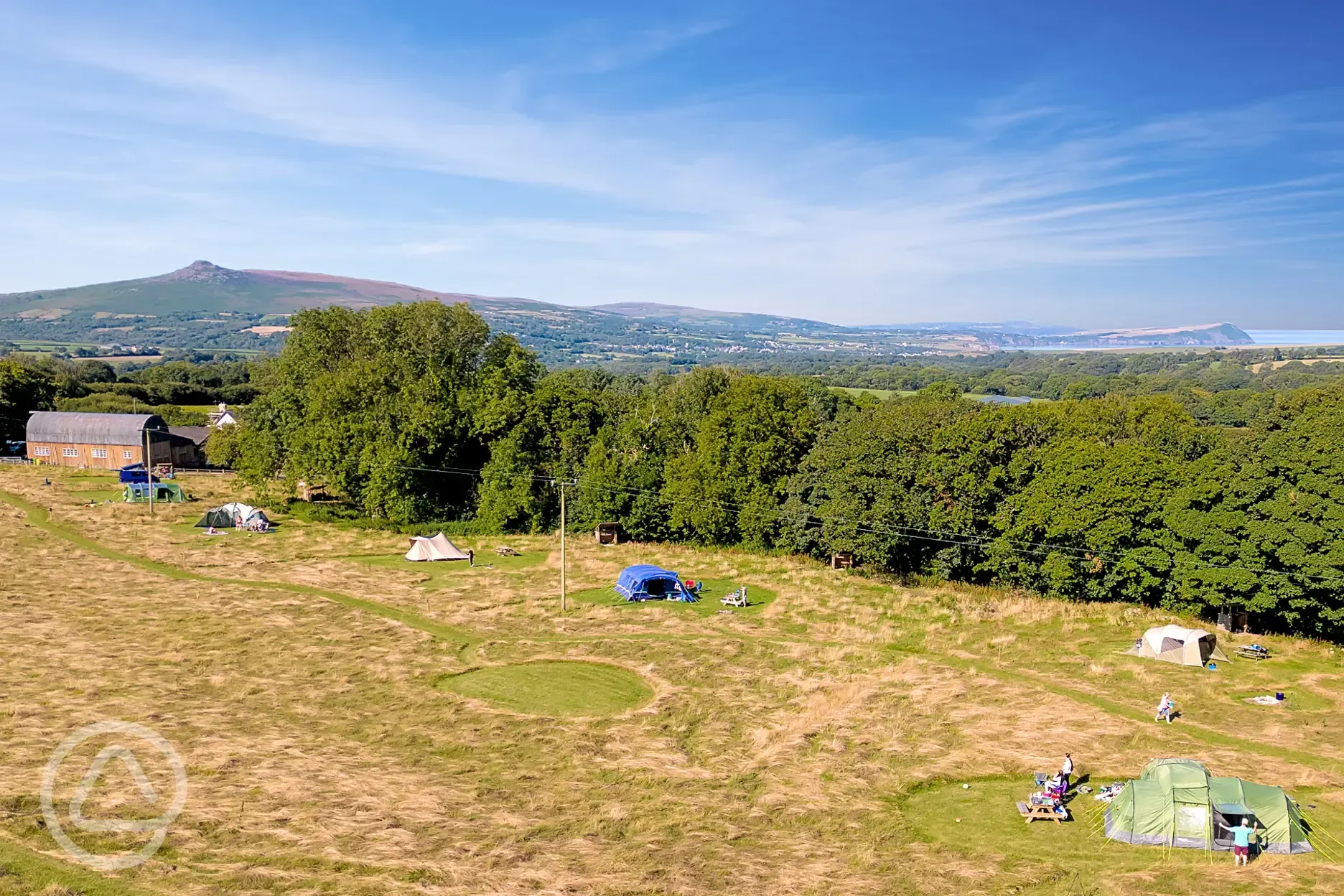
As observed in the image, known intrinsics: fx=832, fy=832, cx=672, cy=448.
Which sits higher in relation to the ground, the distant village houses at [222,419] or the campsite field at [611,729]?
the distant village houses at [222,419]

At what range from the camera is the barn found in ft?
255

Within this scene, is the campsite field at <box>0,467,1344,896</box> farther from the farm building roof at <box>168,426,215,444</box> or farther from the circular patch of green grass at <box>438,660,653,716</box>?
the farm building roof at <box>168,426,215,444</box>

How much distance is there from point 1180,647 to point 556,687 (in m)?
23.4

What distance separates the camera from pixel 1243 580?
34.0 meters

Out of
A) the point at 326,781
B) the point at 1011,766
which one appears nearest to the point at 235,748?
the point at 326,781

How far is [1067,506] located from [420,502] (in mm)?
39822

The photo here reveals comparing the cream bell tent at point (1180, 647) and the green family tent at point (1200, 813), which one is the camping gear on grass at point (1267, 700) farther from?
the green family tent at point (1200, 813)

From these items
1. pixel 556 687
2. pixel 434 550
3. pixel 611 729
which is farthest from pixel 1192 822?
pixel 434 550

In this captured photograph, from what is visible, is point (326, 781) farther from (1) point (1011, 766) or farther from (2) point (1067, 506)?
(2) point (1067, 506)

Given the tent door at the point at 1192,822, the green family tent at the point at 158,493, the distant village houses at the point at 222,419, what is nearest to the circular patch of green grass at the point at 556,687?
the tent door at the point at 1192,822

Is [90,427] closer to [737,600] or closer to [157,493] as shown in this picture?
[157,493]

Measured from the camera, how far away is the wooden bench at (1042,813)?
19203mm

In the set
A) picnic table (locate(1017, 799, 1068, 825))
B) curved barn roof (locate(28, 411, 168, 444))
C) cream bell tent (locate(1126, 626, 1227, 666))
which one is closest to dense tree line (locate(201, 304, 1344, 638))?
cream bell tent (locate(1126, 626, 1227, 666))

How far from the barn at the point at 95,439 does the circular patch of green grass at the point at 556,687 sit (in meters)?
64.5
